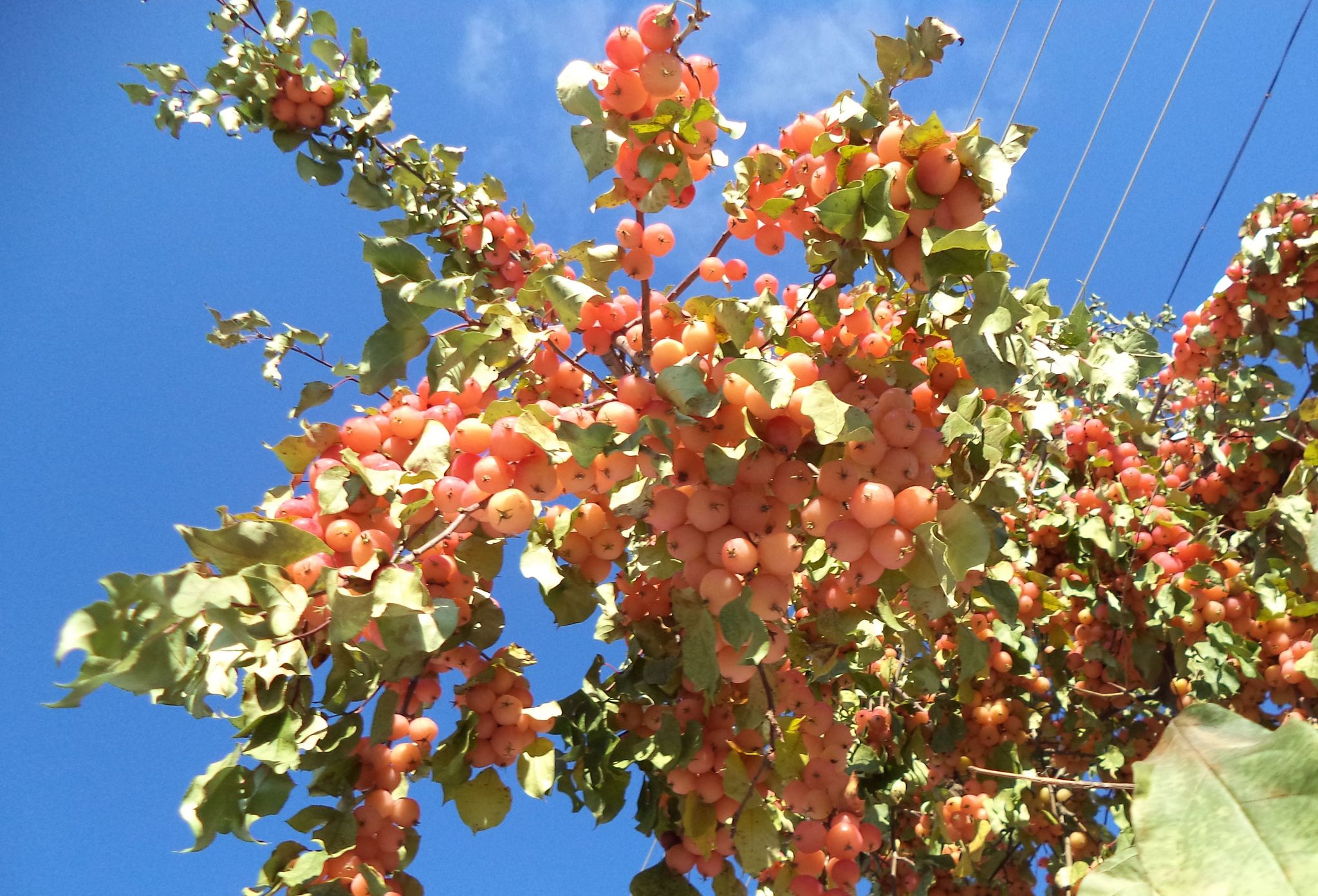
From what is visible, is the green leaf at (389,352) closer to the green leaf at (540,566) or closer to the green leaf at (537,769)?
the green leaf at (540,566)

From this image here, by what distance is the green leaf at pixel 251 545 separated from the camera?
1.35 m

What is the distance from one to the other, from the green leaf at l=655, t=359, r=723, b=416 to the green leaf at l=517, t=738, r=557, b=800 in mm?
1001

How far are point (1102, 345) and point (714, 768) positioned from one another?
59.4 inches

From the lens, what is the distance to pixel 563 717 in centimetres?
227

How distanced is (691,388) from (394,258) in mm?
833

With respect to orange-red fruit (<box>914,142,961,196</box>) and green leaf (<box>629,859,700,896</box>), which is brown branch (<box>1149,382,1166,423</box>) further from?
green leaf (<box>629,859,700,896</box>)

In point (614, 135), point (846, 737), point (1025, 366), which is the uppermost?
point (614, 135)

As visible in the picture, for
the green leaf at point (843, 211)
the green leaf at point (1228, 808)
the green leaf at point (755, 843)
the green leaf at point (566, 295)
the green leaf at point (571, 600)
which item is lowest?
the green leaf at point (1228, 808)

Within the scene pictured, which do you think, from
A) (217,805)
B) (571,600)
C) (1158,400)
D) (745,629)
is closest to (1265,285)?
(1158,400)

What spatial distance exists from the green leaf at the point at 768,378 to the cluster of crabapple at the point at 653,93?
46cm

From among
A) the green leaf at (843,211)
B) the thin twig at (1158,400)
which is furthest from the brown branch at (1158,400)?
the green leaf at (843,211)

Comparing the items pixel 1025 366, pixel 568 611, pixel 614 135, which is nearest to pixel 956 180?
pixel 1025 366

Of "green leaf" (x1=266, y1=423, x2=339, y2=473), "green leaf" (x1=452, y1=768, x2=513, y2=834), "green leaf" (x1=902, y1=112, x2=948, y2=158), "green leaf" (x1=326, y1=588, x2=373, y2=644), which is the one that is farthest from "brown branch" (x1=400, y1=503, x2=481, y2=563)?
"green leaf" (x1=902, y1=112, x2=948, y2=158)

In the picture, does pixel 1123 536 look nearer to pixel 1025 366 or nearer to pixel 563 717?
pixel 1025 366
